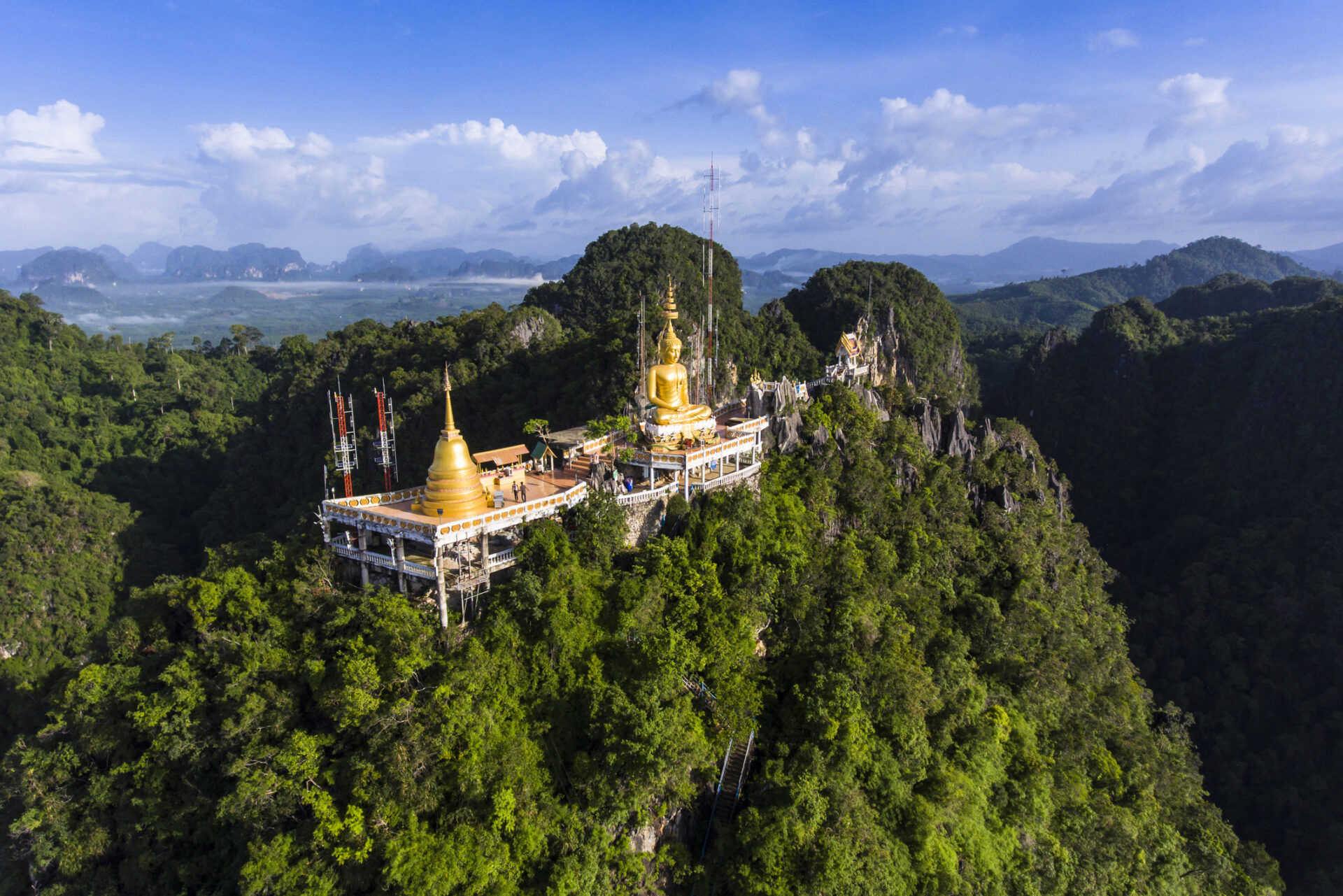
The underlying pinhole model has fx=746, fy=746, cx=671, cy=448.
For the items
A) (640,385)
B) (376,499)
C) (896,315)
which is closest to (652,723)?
(376,499)

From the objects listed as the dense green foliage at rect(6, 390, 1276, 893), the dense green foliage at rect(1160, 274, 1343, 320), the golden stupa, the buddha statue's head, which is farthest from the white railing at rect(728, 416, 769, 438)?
the dense green foliage at rect(1160, 274, 1343, 320)

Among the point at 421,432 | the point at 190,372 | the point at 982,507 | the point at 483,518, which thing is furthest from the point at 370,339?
the point at 982,507

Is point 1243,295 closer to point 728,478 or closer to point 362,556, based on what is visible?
point 728,478

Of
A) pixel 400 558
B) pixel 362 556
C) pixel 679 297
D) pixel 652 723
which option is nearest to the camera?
pixel 652 723

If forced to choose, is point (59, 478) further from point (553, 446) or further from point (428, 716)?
point (428, 716)

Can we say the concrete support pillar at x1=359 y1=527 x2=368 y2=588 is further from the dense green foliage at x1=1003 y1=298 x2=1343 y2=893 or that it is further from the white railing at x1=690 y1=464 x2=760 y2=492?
the dense green foliage at x1=1003 y1=298 x2=1343 y2=893

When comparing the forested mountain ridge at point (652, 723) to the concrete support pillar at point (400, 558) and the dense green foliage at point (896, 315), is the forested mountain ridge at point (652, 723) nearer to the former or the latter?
the concrete support pillar at point (400, 558)

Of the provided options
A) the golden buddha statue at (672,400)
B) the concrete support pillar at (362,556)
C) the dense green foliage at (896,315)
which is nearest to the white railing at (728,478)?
the golden buddha statue at (672,400)
